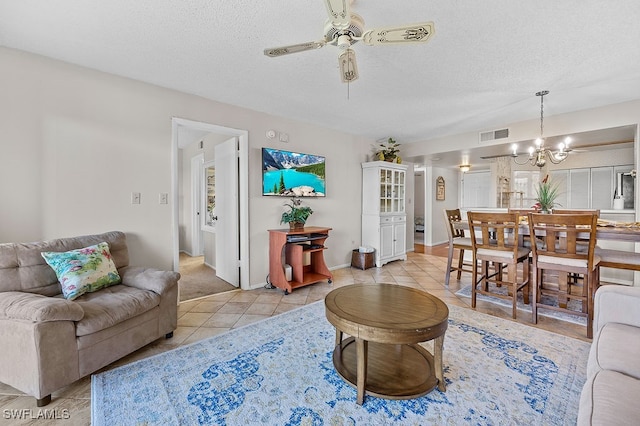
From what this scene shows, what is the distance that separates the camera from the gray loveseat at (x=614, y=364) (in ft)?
2.87

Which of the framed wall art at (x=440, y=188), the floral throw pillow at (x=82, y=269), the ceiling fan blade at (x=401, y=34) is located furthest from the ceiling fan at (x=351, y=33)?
the framed wall art at (x=440, y=188)

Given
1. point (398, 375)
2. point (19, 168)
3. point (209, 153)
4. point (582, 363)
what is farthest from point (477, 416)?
point (209, 153)

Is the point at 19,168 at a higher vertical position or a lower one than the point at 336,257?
higher

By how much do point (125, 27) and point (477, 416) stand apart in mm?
3297

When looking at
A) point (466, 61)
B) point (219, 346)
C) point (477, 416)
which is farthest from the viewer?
point (466, 61)

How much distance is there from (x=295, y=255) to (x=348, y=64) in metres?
2.47

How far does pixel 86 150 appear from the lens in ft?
8.21

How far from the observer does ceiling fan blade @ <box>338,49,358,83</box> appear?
174 cm

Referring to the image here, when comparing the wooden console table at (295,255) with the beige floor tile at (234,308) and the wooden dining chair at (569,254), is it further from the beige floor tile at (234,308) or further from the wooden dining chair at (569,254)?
the wooden dining chair at (569,254)

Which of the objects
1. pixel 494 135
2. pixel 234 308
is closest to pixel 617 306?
pixel 234 308

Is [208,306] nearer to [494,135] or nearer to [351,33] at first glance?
[351,33]

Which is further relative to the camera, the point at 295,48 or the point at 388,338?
the point at 295,48

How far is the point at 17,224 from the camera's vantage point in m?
2.23

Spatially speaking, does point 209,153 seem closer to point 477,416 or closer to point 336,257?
point 336,257
